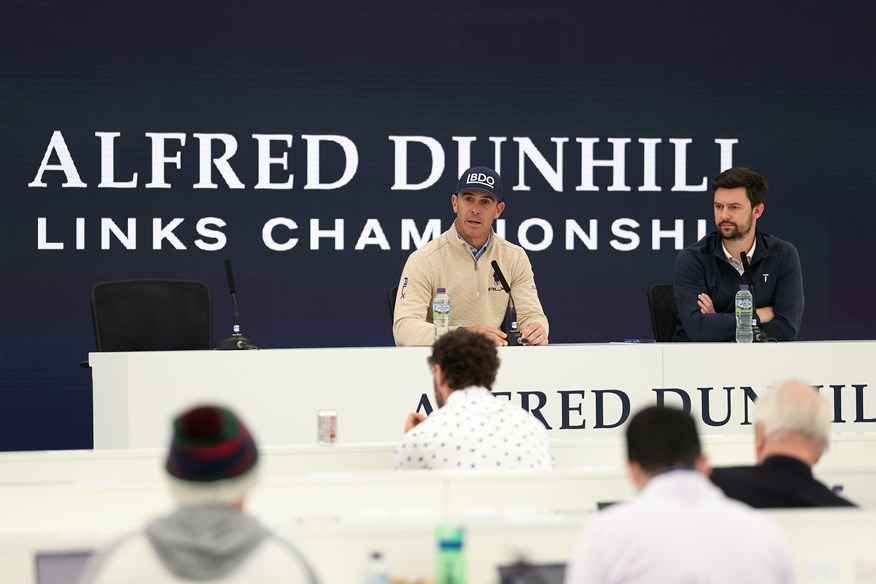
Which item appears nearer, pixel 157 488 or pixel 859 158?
pixel 157 488

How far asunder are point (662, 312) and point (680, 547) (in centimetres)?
370

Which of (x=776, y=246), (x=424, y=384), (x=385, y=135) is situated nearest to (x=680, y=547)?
(x=424, y=384)

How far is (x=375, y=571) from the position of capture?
2.02 metres

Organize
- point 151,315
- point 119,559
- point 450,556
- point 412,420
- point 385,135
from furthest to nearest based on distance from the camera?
point 385,135
point 151,315
point 412,420
point 450,556
point 119,559

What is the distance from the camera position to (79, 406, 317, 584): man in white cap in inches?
61.7

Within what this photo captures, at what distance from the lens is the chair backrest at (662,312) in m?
5.27

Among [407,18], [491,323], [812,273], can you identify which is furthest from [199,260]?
[812,273]

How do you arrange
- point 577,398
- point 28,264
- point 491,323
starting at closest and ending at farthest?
point 577,398 < point 491,323 < point 28,264

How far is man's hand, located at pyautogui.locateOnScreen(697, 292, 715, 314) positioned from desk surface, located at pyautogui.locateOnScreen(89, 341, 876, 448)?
0.83ft

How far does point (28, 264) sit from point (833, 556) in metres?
5.15

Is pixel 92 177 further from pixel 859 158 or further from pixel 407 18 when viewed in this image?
pixel 859 158

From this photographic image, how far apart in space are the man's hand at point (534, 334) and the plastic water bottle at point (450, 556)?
2.64m

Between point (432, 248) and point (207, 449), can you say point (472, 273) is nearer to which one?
point (432, 248)

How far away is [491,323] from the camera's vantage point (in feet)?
16.0
